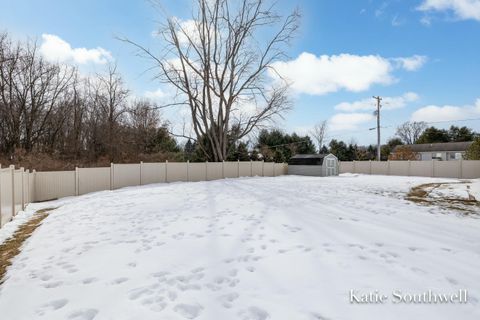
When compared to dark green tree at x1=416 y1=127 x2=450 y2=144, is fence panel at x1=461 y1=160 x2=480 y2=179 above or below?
below

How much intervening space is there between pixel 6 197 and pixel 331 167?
75.4 ft

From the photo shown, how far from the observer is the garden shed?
2495cm

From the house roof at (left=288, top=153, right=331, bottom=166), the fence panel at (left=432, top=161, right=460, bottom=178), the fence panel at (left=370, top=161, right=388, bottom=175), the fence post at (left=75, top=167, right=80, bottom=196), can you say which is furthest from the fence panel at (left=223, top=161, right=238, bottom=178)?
the fence panel at (left=432, top=161, right=460, bottom=178)

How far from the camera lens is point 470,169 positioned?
22812 mm

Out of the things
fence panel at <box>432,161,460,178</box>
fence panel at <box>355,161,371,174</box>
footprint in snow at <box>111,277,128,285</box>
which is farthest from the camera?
fence panel at <box>355,161,371,174</box>

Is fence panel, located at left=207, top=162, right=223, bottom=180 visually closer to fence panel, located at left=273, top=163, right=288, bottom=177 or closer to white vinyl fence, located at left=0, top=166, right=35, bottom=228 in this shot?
fence panel, located at left=273, top=163, right=288, bottom=177

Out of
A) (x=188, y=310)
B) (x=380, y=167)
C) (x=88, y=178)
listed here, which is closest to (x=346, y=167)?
(x=380, y=167)

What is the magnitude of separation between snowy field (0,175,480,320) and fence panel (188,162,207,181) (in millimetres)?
12272

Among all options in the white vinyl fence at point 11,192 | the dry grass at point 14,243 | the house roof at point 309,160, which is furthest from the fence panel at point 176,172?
the house roof at point 309,160

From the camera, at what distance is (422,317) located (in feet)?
8.54

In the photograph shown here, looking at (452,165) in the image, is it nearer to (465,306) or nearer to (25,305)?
(465,306)

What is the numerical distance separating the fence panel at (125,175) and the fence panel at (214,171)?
5.41 m

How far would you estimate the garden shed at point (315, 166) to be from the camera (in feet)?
81.9

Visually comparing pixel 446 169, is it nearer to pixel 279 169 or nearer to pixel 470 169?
pixel 470 169
